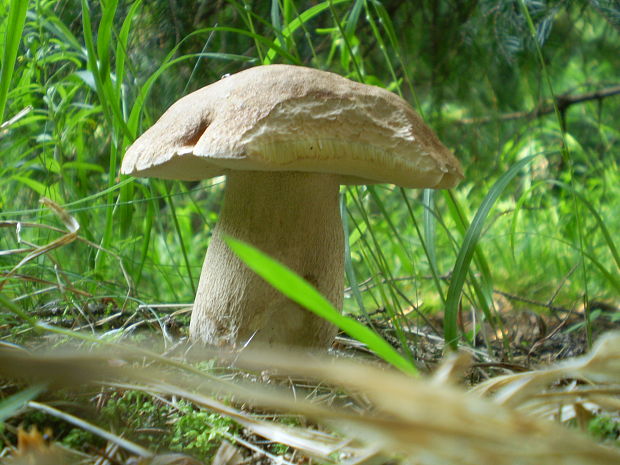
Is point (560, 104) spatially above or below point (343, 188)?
above

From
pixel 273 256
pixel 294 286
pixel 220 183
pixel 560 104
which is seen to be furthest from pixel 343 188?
pixel 560 104

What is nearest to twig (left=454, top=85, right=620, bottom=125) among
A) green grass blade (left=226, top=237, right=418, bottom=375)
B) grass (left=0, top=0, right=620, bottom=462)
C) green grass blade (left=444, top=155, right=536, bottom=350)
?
grass (left=0, top=0, right=620, bottom=462)

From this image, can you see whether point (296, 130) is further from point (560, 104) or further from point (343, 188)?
point (560, 104)

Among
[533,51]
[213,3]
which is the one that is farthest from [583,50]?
[213,3]

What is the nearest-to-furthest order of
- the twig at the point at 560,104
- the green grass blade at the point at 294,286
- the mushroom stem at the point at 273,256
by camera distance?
the green grass blade at the point at 294,286, the mushroom stem at the point at 273,256, the twig at the point at 560,104

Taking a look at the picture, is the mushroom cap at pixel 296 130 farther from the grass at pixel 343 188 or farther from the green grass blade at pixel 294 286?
the green grass blade at pixel 294 286

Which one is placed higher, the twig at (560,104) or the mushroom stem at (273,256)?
the twig at (560,104)

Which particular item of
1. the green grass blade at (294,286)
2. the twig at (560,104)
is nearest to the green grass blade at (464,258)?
the green grass blade at (294,286)
